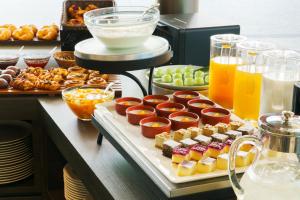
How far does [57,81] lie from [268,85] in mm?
1052

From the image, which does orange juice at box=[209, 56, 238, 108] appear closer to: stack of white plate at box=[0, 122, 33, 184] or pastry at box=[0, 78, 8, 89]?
pastry at box=[0, 78, 8, 89]

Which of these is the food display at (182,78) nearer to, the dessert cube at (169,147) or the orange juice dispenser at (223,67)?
the orange juice dispenser at (223,67)

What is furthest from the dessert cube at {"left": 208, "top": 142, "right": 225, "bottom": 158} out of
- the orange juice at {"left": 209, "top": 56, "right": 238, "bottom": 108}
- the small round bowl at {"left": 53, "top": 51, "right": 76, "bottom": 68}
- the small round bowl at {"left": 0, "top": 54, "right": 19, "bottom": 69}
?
the small round bowl at {"left": 0, "top": 54, "right": 19, "bottom": 69}

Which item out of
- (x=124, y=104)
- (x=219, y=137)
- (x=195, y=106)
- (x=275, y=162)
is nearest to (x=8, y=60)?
(x=124, y=104)

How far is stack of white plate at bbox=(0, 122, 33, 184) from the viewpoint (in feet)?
7.77

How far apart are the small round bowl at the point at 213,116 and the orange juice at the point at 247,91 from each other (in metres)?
0.15

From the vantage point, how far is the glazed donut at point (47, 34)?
2.80 m

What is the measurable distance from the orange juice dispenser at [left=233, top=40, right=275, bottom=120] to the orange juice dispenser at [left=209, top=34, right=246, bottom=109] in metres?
0.09

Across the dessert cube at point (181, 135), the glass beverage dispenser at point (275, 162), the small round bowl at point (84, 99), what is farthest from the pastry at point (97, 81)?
the glass beverage dispenser at point (275, 162)

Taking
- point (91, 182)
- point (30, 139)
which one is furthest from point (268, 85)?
point (30, 139)

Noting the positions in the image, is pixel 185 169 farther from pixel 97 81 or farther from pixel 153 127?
pixel 97 81

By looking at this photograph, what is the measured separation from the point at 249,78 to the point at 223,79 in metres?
0.16

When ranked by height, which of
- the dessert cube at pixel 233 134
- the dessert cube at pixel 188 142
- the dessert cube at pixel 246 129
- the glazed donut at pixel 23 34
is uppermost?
the glazed donut at pixel 23 34

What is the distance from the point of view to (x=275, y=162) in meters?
1.00
